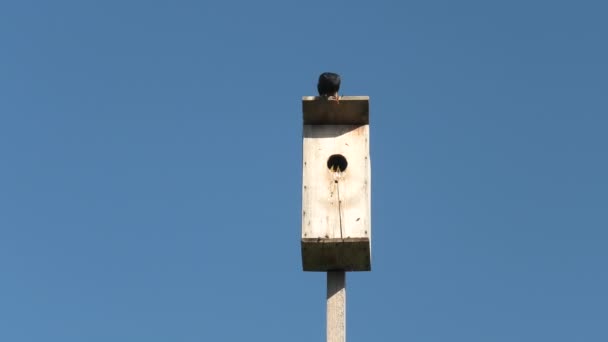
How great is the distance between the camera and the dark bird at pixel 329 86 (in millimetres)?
6422

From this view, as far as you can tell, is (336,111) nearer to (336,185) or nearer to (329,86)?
(329,86)

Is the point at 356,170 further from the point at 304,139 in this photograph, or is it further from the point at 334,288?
the point at 334,288

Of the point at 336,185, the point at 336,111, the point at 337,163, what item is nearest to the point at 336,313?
the point at 336,185

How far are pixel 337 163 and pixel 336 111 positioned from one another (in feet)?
0.99

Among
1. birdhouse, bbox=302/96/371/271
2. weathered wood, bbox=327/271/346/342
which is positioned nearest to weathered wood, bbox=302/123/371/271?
birdhouse, bbox=302/96/371/271

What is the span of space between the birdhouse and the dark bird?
47 millimetres

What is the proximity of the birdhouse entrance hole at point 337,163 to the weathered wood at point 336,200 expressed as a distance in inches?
0.7

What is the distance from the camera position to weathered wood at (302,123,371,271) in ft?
19.9

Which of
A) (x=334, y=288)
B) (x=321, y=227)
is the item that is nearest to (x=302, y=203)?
(x=321, y=227)

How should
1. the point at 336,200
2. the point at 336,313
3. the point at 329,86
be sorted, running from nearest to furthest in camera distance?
the point at 336,313 → the point at 336,200 → the point at 329,86

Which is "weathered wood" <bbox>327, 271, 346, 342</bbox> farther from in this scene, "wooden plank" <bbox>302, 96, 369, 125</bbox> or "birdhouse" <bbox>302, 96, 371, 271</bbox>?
"wooden plank" <bbox>302, 96, 369, 125</bbox>

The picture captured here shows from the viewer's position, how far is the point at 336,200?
20.6ft

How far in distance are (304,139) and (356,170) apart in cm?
36

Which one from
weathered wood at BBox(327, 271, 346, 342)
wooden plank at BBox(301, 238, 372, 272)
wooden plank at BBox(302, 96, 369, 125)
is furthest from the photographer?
wooden plank at BBox(302, 96, 369, 125)
